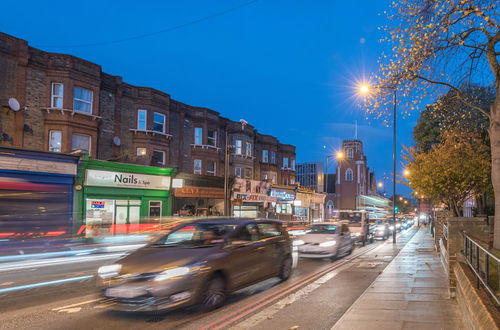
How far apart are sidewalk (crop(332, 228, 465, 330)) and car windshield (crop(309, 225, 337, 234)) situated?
15.6ft

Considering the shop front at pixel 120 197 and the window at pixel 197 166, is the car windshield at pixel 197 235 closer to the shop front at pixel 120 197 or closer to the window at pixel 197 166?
the shop front at pixel 120 197

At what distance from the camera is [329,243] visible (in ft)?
52.7

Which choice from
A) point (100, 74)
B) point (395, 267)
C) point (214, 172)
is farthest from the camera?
point (214, 172)

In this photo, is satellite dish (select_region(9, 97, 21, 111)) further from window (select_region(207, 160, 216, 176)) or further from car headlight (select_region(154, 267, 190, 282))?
car headlight (select_region(154, 267, 190, 282))

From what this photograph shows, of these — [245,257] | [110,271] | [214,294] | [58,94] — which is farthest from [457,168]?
[58,94]

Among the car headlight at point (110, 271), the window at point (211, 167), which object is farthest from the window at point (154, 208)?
the car headlight at point (110, 271)

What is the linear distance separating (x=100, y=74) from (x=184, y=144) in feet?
27.9

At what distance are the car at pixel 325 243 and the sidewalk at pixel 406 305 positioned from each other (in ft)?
11.9

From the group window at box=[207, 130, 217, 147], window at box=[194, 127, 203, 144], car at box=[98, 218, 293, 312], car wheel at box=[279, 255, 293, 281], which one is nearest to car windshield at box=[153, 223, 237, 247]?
car at box=[98, 218, 293, 312]

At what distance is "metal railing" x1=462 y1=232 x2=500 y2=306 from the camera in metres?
5.58

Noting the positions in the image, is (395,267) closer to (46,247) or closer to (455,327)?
(455,327)

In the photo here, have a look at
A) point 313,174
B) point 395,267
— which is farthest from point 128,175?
point 313,174

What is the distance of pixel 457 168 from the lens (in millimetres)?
18547

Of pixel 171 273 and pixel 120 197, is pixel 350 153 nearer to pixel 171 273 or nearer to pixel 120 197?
pixel 120 197
